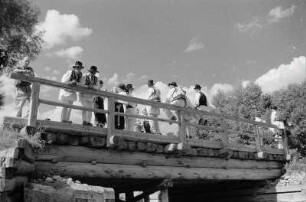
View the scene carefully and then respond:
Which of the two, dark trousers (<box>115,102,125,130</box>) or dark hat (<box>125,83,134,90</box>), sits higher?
dark hat (<box>125,83,134,90</box>)

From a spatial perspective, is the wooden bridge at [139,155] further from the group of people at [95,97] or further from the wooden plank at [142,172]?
the group of people at [95,97]

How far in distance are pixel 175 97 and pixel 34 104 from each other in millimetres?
5283

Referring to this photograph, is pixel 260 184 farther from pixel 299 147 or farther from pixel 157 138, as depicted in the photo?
pixel 299 147

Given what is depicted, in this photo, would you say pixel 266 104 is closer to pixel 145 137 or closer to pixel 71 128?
pixel 145 137

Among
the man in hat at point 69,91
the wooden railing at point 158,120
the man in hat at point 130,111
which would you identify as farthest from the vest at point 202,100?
the man in hat at point 69,91

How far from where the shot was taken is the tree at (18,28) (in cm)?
1998

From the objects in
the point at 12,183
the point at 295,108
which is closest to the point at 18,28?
the point at 12,183

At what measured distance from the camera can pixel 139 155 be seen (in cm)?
996

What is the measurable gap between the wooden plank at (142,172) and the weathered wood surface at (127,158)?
107 millimetres

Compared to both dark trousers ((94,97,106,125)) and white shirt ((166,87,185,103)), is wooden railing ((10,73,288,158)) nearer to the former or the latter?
white shirt ((166,87,185,103))

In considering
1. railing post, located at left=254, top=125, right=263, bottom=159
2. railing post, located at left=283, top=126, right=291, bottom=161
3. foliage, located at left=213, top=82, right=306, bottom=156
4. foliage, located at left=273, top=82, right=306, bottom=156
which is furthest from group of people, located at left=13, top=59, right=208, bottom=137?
foliage, located at left=273, top=82, right=306, bottom=156

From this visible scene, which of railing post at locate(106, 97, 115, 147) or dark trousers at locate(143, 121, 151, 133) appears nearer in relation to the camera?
railing post at locate(106, 97, 115, 147)

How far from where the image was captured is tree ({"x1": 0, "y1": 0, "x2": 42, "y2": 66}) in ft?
65.6

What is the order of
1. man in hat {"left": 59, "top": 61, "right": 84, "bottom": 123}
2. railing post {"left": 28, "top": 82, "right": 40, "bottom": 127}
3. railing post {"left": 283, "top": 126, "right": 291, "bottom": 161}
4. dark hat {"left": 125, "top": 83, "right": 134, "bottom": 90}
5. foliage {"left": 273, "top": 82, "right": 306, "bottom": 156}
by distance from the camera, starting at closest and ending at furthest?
1. railing post {"left": 28, "top": 82, "right": 40, "bottom": 127}
2. man in hat {"left": 59, "top": 61, "right": 84, "bottom": 123}
3. dark hat {"left": 125, "top": 83, "right": 134, "bottom": 90}
4. railing post {"left": 283, "top": 126, "right": 291, "bottom": 161}
5. foliage {"left": 273, "top": 82, "right": 306, "bottom": 156}
